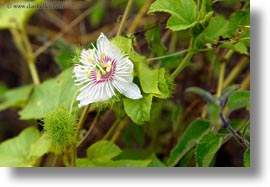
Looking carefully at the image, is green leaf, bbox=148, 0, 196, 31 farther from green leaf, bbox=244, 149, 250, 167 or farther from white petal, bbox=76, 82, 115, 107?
green leaf, bbox=244, 149, 250, 167

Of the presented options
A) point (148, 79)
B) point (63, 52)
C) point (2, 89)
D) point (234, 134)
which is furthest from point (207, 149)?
Answer: point (2, 89)

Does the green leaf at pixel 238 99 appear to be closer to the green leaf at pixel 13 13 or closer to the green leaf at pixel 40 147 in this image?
the green leaf at pixel 40 147

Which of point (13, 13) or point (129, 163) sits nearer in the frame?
point (129, 163)

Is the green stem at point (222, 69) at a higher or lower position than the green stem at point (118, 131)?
higher

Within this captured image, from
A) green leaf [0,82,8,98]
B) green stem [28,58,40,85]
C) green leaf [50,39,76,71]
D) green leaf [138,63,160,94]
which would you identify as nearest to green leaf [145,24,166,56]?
green leaf [138,63,160,94]

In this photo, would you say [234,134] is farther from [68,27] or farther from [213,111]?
[68,27]

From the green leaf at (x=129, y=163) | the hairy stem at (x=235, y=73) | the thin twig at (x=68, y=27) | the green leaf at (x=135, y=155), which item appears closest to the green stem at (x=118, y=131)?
the green leaf at (x=135, y=155)
